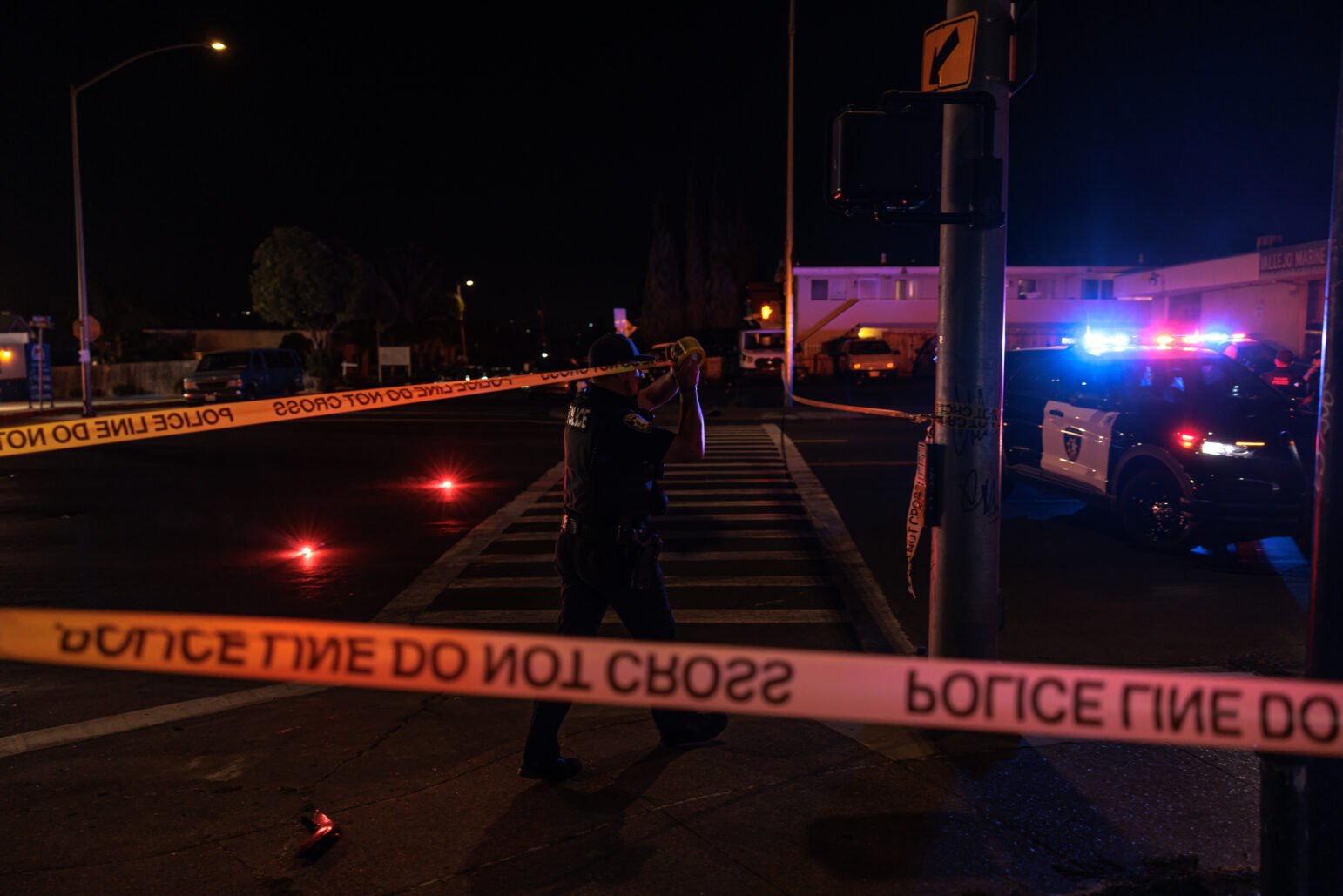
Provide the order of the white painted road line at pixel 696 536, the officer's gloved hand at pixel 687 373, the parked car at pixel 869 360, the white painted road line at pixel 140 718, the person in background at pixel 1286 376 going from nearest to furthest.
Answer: the officer's gloved hand at pixel 687 373, the white painted road line at pixel 140 718, the white painted road line at pixel 696 536, the person in background at pixel 1286 376, the parked car at pixel 869 360

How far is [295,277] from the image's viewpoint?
54.7 m

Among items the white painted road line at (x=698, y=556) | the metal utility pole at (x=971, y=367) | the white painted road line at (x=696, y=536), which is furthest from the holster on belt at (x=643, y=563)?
the white painted road line at (x=696, y=536)

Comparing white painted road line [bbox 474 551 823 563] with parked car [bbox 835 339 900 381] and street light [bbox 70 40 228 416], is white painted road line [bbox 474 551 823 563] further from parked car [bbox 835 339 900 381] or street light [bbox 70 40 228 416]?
parked car [bbox 835 339 900 381]

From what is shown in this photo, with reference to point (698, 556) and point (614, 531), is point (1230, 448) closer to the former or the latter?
point (698, 556)

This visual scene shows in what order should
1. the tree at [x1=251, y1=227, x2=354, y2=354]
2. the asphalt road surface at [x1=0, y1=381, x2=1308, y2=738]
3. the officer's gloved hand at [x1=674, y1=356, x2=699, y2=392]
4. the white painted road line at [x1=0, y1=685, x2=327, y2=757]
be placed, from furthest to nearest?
the tree at [x1=251, y1=227, x2=354, y2=354], the asphalt road surface at [x1=0, y1=381, x2=1308, y2=738], the white painted road line at [x1=0, y1=685, x2=327, y2=757], the officer's gloved hand at [x1=674, y1=356, x2=699, y2=392]

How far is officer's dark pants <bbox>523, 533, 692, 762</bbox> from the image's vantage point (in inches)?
180

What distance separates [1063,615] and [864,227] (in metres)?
57.0

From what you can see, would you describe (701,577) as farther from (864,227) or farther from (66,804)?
(864,227)

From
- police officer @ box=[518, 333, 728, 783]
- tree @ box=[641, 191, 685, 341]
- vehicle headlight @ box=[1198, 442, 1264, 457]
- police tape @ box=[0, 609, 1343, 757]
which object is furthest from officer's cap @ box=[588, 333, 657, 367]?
tree @ box=[641, 191, 685, 341]

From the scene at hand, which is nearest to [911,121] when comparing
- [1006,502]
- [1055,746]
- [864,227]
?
[1055,746]

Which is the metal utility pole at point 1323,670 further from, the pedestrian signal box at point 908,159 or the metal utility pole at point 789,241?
the metal utility pole at point 789,241

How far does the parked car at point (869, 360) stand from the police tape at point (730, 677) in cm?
4012

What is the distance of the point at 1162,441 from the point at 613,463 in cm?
653

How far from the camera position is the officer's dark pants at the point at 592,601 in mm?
4570
